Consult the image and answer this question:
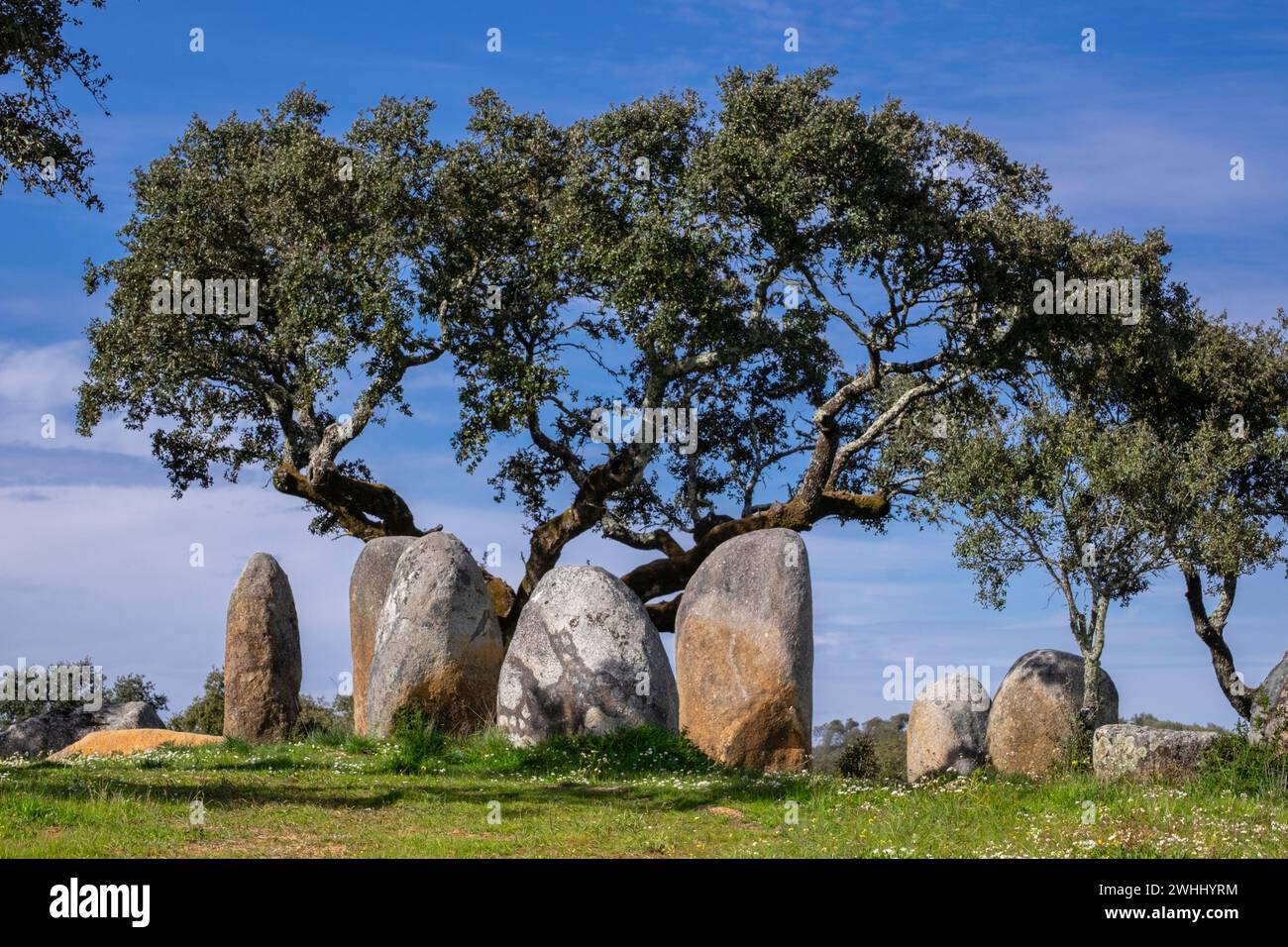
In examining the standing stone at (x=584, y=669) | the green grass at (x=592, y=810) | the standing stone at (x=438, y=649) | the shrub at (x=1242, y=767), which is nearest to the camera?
the green grass at (x=592, y=810)

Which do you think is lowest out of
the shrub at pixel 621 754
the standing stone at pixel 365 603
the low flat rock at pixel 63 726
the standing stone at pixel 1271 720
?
the low flat rock at pixel 63 726

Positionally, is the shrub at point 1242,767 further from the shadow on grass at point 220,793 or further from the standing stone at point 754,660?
the shadow on grass at point 220,793

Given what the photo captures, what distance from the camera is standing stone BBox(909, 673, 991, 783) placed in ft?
97.9

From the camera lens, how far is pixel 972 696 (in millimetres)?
30422

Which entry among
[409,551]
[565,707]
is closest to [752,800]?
[565,707]

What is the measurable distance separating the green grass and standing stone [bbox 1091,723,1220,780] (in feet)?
2.26

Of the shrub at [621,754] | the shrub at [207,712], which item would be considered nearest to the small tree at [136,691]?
the shrub at [207,712]

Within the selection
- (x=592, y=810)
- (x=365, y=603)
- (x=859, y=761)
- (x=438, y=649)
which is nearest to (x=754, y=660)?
(x=438, y=649)

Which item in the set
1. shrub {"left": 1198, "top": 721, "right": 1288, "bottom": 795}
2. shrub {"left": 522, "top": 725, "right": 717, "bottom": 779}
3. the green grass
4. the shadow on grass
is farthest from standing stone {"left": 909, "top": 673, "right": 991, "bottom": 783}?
the shadow on grass

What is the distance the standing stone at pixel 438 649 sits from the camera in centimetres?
2361

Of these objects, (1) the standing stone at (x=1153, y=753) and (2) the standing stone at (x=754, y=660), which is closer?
(1) the standing stone at (x=1153, y=753)

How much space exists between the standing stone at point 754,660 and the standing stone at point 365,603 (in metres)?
7.42

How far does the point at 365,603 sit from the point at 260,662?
244cm

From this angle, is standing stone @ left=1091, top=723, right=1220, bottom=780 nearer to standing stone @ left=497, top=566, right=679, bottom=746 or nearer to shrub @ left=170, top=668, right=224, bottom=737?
standing stone @ left=497, top=566, right=679, bottom=746
